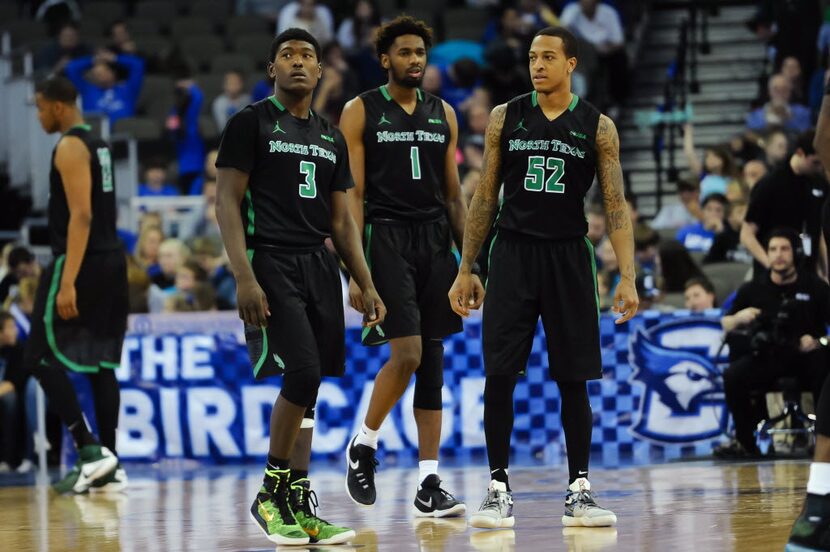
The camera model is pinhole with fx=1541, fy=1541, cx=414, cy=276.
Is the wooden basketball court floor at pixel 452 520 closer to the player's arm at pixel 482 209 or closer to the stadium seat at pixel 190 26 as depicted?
the player's arm at pixel 482 209

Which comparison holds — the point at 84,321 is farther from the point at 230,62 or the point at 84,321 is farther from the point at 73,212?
the point at 230,62

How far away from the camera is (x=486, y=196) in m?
6.92

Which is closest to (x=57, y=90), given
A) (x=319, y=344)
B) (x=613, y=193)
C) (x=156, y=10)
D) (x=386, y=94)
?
(x=386, y=94)

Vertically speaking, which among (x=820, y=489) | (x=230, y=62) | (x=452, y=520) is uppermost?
(x=230, y=62)

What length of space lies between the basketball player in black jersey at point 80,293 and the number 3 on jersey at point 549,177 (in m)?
3.46

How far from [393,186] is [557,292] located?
3.84 ft

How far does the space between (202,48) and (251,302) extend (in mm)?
12714

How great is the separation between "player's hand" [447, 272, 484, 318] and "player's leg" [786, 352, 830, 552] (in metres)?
2.12

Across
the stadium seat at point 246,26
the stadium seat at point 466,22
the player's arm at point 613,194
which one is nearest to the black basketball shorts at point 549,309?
the player's arm at point 613,194

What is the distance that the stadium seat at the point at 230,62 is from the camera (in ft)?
57.8

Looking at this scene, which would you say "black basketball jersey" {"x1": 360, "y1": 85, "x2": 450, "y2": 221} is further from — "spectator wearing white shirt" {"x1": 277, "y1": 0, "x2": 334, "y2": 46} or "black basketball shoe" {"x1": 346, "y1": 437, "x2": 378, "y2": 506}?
"spectator wearing white shirt" {"x1": 277, "y1": 0, "x2": 334, "y2": 46}

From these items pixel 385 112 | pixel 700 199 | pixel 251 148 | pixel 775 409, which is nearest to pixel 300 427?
pixel 251 148

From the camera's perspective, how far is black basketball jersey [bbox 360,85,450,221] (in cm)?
757

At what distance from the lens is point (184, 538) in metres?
6.77
